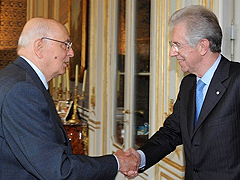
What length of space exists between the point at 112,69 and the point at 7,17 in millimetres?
5690

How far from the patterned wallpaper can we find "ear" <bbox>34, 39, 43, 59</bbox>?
7.33 meters

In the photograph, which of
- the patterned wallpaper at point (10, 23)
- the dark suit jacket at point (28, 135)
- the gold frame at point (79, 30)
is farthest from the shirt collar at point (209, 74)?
the patterned wallpaper at point (10, 23)

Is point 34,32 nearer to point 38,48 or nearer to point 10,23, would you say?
point 38,48

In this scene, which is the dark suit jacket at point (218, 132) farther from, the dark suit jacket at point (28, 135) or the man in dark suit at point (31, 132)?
the dark suit jacket at point (28, 135)

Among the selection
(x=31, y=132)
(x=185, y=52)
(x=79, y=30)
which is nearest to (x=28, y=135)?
(x=31, y=132)

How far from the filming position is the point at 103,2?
15.1ft

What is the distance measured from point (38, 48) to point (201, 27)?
87 cm

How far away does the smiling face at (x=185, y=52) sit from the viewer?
200 cm

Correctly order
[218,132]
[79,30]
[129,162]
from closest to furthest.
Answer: [218,132], [129,162], [79,30]

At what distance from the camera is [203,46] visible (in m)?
1.96

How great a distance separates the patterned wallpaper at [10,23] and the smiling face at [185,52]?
24.7 ft

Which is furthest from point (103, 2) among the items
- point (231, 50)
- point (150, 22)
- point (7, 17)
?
point (7, 17)

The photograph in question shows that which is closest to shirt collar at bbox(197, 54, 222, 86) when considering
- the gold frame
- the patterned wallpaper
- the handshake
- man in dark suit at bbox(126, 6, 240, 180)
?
man in dark suit at bbox(126, 6, 240, 180)

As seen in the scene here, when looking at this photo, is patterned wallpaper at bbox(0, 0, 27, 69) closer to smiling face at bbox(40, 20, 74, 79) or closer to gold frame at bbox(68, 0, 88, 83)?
gold frame at bbox(68, 0, 88, 83)
